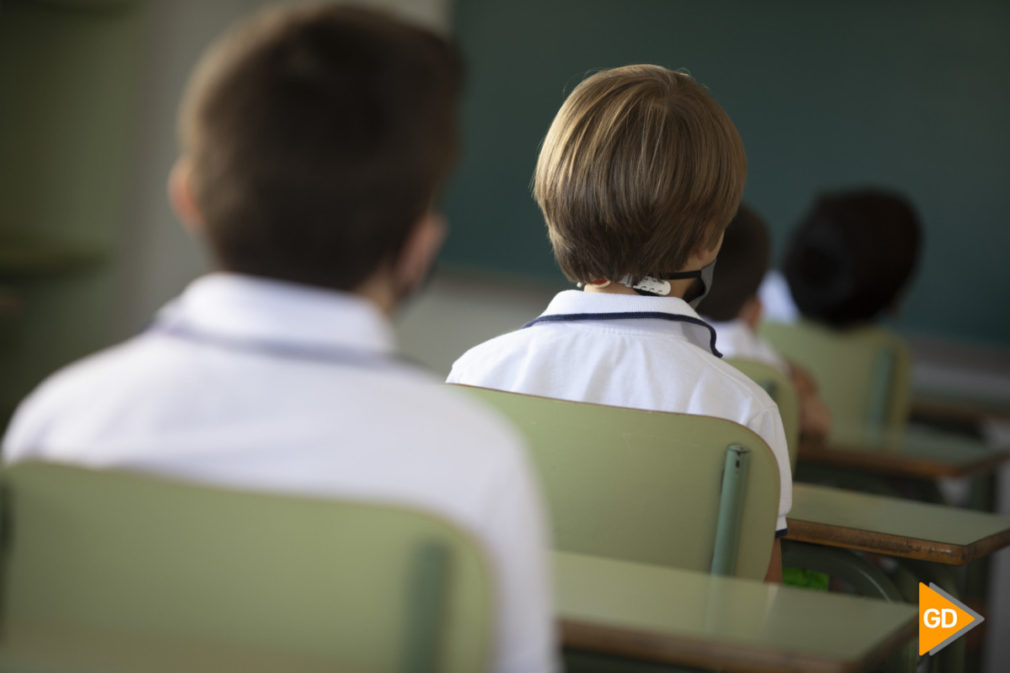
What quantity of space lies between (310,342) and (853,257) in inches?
114

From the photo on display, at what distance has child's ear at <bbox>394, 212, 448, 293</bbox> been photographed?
0.91m

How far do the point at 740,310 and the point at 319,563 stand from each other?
204 cm

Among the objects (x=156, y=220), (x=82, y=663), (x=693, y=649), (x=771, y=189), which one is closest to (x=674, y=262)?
(x=693, y=649)

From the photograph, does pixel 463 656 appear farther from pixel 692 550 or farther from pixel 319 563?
pixel 692 550

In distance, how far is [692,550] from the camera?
138 centimetres

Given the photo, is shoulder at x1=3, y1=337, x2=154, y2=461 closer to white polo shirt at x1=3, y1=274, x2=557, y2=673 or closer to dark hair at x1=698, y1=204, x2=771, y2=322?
white polo shirt at x1=3, y1=274, x2=557, y2=673

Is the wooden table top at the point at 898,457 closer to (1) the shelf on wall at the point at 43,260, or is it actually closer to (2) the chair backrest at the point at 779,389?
(2) the chair backrest at the point at 779,389

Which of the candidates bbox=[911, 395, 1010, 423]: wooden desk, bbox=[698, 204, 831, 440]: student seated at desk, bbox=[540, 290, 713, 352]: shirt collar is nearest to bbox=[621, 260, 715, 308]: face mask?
bbox=[540, 290, 713, 352]: shirt collar

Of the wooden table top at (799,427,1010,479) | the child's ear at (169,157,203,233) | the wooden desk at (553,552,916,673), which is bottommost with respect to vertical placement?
the wooden table top at (799,427,1010,479)

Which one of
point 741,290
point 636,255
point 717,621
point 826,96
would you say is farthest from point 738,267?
point 826,96

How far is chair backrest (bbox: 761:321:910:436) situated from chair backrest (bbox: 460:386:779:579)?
228cm

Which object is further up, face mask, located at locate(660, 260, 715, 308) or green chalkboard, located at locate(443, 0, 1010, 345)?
green chalkboard, located at locate(443, 0, 1010, 345)

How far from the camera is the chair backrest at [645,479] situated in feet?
4.42

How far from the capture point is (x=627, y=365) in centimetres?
158
